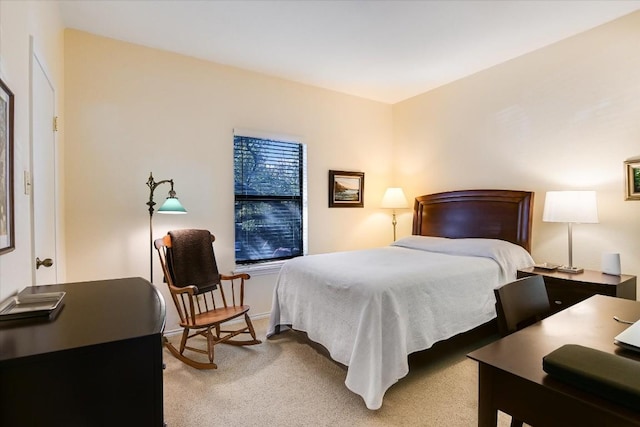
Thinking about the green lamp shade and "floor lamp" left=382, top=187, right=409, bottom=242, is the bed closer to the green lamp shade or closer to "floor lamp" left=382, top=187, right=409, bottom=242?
"floor lamp" left=382, top=187, right=409, bottom=242

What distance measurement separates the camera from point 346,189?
14.0 ft

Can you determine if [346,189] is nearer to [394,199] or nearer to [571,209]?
[394,199]

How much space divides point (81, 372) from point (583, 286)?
308 centimetres

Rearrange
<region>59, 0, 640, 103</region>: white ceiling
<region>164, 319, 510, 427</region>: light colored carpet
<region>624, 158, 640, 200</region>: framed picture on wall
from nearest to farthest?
<region>164, 319, 510, 427</region>: light colored carpet → <region>59, 0, 640, 103</region>: white ceiling → <region>624, 158, 640, 200</region>: framed picture on wall

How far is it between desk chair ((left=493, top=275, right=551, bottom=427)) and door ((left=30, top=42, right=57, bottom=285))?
223 centimetres

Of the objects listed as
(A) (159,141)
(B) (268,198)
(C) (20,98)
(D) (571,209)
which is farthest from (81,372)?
(D) (571,209)

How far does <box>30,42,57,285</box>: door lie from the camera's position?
1.77 metres

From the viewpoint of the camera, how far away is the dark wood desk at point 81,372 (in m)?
0.83

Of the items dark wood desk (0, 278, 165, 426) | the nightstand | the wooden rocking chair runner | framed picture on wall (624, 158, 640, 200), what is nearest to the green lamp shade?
the wooden rocking chair runner

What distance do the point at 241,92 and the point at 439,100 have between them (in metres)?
2.46

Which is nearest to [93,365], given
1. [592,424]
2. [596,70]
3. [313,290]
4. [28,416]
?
[28,416]

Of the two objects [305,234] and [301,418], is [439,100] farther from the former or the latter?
[301,418]

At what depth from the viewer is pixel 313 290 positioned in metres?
2.50

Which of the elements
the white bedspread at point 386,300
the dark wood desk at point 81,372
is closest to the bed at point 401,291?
the white bedspread at point 386,300
